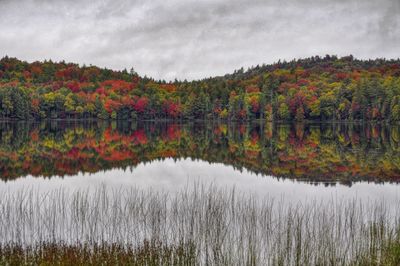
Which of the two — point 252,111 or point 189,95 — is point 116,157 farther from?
point 189,95

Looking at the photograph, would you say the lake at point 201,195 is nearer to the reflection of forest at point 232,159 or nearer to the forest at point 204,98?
the reflection of forest at point 232,159

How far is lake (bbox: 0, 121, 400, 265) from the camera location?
36.9 ft

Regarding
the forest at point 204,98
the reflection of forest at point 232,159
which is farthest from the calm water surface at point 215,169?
the forest at point 204,98

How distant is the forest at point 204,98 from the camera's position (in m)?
118

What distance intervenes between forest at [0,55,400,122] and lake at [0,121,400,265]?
262 feet

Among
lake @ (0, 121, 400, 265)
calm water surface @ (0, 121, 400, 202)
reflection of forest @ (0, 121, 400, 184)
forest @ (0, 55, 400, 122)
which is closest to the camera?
lake @ (0, 121, 400, 265)

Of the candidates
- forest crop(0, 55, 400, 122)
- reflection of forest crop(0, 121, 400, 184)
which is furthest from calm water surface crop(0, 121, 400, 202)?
forest crop(0, 55, 400, 122)

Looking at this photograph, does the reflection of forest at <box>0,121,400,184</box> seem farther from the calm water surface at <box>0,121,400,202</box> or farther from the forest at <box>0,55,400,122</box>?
the forest at <box>0,55,400,122</box>

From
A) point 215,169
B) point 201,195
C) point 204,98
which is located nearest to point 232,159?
point 215,169

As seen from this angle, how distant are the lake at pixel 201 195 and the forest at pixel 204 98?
79.7 meters

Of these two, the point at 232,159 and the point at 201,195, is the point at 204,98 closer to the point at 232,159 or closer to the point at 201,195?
the point at 232,159

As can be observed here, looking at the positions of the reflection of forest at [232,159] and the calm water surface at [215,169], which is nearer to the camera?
the calm water surface at [215,169]

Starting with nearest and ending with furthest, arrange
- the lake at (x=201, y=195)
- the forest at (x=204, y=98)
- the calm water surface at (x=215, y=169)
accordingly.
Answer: the lake at (x=201, y=195), the calm water surface at (x=215, y=169), the forest at (x=204, y=98)

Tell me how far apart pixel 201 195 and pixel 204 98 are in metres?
130
